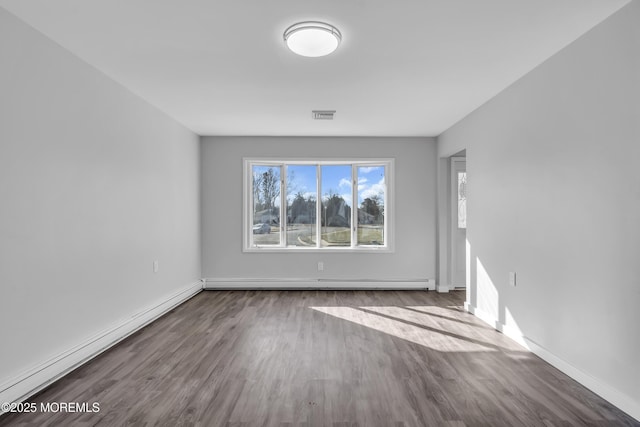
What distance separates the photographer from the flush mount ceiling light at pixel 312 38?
7.33 feet

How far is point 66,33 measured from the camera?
2.34m

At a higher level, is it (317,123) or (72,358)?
(317,123)

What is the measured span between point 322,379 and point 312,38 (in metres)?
2.36

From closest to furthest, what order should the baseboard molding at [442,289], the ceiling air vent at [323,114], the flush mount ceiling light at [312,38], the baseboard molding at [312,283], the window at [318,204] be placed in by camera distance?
the flush mount ceiling light at [312,38], the ceiling air vent at [323,114], the baseboard molding at [442,289], the baseboard molding at [312,283], the window at [318,204]

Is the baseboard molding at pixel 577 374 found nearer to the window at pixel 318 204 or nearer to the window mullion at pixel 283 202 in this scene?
the window at pixel 318 204

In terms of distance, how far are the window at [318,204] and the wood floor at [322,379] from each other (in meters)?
1.87

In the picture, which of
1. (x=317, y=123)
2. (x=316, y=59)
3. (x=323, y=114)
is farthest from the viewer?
(x=317, y=123)

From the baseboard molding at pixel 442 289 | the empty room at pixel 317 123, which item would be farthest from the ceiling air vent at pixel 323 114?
the baseboard molding at pixel 442 289

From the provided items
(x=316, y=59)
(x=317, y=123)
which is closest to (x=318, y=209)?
(x=317, y=123)

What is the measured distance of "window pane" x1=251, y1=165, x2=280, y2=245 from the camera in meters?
5.59

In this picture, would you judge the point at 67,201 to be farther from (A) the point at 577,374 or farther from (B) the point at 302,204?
(A) the point at 577,374

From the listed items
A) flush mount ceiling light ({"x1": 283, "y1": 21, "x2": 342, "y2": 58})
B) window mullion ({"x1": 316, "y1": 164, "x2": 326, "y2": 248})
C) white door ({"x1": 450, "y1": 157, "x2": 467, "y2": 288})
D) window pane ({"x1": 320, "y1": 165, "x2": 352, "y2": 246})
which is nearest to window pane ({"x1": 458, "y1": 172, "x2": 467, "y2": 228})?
white door ({"x1": 450, "y1": 157, "x2": 467, "y2": 288})

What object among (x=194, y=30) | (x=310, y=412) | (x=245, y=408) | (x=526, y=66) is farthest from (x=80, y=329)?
(x=526, y=66)

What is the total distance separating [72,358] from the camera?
8.43 feet
